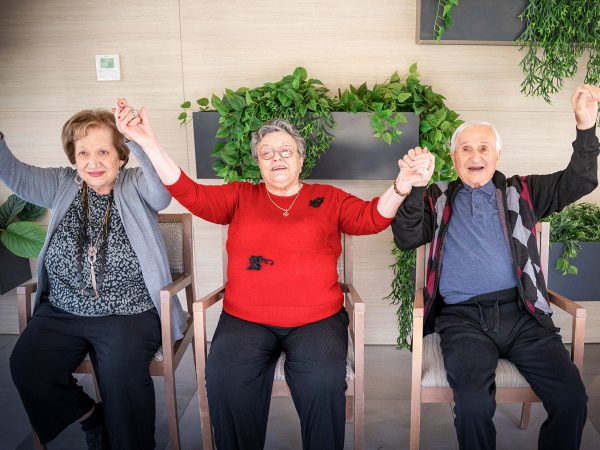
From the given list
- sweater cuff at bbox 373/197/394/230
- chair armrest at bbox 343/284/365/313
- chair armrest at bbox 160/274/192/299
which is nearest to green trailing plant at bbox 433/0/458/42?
sweater cuff at bbox 373/197/394/230

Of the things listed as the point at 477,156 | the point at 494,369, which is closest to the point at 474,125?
the point at 477,156

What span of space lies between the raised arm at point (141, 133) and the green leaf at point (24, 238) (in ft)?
4.01

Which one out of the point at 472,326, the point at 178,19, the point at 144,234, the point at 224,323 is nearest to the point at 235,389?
the point at 224,323

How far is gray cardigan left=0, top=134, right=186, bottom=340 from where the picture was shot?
1.94m

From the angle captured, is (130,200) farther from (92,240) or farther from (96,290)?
(96,290)

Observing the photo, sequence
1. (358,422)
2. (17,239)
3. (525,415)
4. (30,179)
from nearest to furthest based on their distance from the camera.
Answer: (358,422), (30,179), (525,415), (17,239)

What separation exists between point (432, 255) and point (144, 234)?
1.17 m

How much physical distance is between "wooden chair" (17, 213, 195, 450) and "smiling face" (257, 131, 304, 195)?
45 centimetres

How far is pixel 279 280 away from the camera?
6.18ft

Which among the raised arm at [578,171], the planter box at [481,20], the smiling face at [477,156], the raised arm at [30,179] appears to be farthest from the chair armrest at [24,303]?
the planter box at [481,20]

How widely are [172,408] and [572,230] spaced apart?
6.98 ft

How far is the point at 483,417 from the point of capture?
162cm

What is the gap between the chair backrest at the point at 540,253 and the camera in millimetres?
1996

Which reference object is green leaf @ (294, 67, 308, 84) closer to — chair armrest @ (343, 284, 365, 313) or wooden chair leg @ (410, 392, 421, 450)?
chair armrest @ (343, 284, 365, 313)
